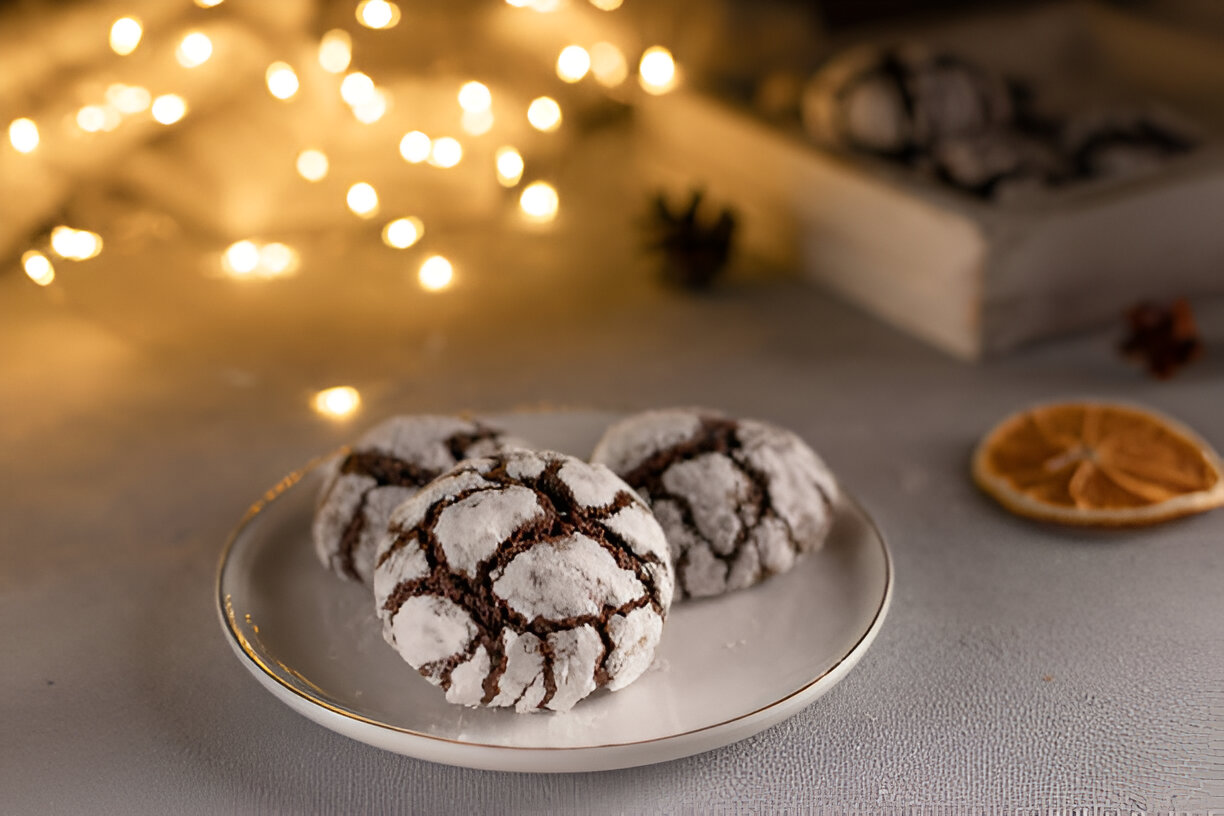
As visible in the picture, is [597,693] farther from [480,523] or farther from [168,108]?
[168,108]

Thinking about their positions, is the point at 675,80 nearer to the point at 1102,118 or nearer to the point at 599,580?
the point at 1102,118

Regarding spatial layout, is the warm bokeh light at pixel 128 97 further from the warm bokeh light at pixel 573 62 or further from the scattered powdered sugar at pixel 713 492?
the scattered powdered sugar at pixel 713 492

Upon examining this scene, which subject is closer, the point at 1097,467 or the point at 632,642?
the point at 632,642

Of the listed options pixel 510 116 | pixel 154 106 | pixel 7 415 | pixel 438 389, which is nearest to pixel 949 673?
pixel 438 389

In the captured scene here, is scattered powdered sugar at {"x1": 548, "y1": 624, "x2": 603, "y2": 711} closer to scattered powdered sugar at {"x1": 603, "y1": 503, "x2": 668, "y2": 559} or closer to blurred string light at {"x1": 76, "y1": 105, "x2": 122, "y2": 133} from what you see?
scattered powdered sugar at {"x1": 603, "y1": 503, "x2": 668, "y2": 559}

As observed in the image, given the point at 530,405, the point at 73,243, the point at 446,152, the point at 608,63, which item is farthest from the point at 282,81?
the point at 530,405

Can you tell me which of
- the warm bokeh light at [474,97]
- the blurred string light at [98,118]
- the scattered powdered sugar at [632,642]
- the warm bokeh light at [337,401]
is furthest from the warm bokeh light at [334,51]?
the scattered powdered sugar at [632,642]
